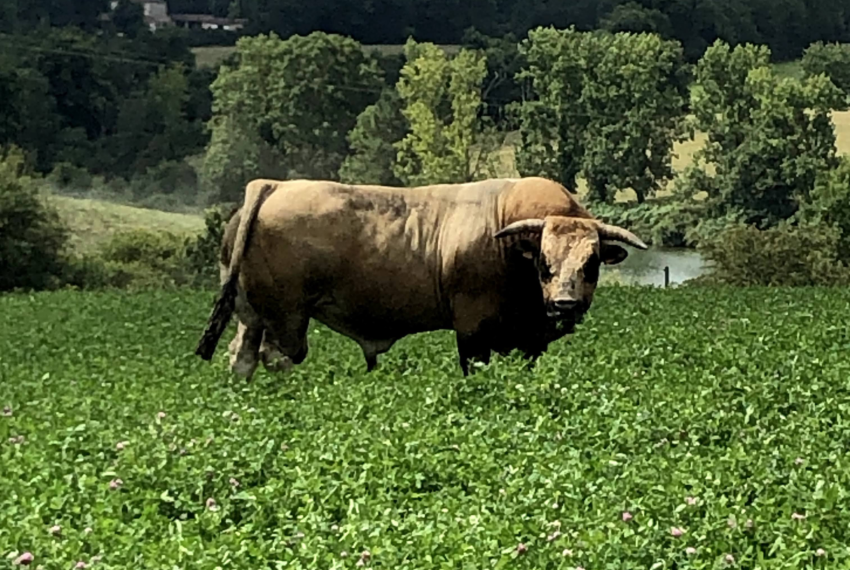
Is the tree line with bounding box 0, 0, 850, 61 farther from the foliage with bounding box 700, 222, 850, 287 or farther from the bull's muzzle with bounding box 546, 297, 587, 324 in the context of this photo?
the bull's muzzle with bounding box 546, 297, 587, 324

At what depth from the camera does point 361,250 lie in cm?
1270

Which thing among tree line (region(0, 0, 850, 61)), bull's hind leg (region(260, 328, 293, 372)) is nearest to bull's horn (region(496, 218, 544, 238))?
bull's hind leg (region(260, 328, 293, 372))

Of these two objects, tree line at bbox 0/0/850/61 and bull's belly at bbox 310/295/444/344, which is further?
tree line at bbox 0/0/850/61

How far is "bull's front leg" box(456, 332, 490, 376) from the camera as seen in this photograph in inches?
492

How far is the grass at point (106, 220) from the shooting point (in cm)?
5538

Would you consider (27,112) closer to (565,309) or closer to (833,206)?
(833,206)

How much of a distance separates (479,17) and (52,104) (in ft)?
62.7

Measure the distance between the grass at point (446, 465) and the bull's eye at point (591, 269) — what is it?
0.69 m

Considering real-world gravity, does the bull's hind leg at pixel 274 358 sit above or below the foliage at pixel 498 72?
above

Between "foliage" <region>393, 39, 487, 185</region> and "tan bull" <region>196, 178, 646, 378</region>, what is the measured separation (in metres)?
44.2

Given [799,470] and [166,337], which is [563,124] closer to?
[166,337]

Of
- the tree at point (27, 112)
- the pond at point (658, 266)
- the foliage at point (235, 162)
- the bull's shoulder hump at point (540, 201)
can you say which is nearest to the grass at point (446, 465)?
the bull's shoulder hump at point (540, 201)

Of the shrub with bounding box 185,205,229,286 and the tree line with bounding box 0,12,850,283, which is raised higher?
the tree line with bounding box 0,12,850,283

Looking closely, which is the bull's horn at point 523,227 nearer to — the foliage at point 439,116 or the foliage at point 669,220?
the foliage at point 669,220
